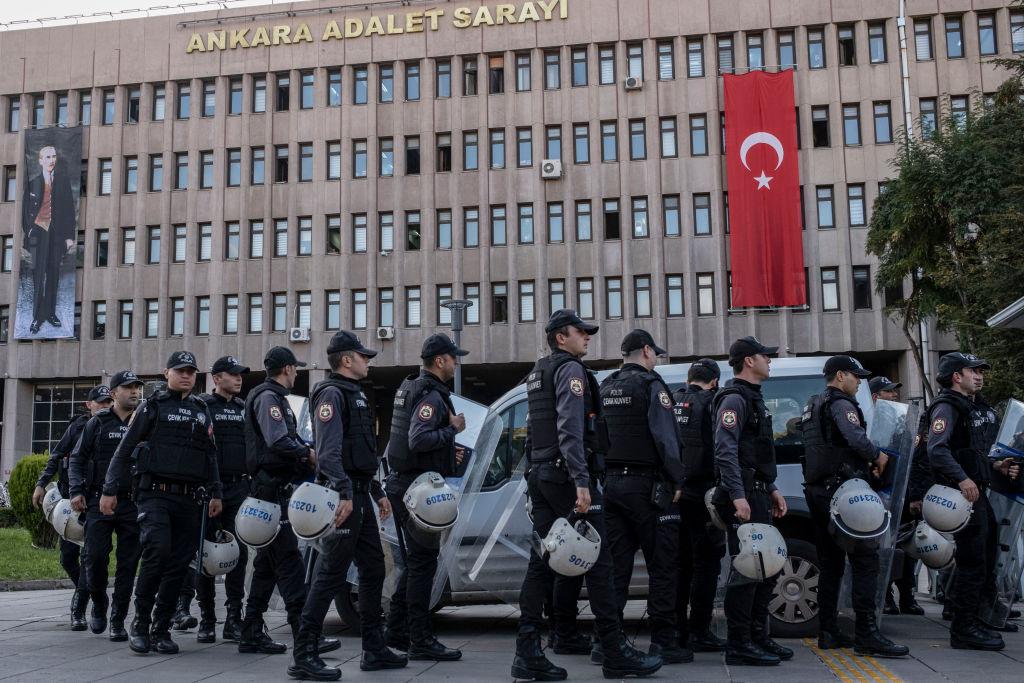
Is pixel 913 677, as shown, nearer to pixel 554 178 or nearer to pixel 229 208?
pixel 554 178

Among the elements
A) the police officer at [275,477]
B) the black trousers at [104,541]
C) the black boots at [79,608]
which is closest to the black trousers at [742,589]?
the police officer at [275,477]

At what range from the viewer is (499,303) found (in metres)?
38.0

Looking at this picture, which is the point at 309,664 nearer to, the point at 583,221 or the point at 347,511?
the point at 347,511

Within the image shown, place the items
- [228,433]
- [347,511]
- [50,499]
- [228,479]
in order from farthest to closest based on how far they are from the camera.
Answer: [50,499], [228,433], [228,479], [347,511]

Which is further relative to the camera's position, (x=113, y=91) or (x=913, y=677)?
(x=113, y=91)

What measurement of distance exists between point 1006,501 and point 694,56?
1240 inches

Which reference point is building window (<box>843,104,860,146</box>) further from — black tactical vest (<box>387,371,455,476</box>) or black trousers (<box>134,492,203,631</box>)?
black trousers (<box>134,492,203,631</box>)

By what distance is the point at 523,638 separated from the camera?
6.59 m

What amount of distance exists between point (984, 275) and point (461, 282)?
20351 mm

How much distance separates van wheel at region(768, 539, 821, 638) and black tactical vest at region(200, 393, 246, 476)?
4.64 m

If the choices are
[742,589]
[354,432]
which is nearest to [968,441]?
[742,589]

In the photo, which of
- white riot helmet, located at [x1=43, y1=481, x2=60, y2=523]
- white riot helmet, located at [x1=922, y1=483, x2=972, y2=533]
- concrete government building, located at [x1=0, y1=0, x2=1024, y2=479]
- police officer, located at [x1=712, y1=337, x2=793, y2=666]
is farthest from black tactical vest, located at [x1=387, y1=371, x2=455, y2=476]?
concrete government building, located at [x1=0, y1=0, x2=1024, y2=479]

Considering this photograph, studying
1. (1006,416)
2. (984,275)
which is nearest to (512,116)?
(984,275)

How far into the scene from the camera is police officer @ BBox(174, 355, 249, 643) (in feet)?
28.8
